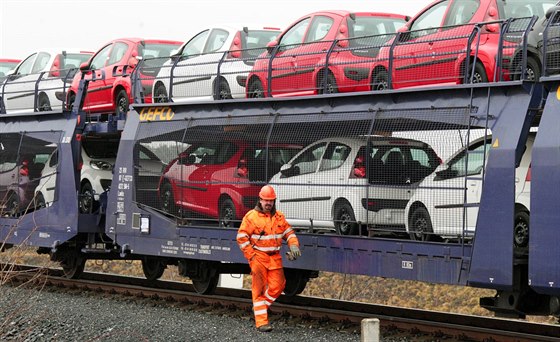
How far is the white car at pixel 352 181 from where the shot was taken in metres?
12.1

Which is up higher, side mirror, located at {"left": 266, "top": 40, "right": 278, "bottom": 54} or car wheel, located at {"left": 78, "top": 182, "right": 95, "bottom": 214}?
side mirror, located at {"left": 266, "top": 40, "right": 278, "bottom": 54}

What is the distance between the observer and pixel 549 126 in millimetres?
10562

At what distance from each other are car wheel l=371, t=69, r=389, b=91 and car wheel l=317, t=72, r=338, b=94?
65 cm

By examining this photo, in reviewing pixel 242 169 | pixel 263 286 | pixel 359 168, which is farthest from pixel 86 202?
pixel 359 168

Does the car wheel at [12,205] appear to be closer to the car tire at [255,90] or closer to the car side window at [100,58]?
the car side window at [100,58]

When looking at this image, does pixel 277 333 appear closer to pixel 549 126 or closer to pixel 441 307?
pixel 549 126

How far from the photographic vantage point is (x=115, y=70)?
19.5 m

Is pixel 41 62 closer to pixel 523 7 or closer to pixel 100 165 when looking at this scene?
pixel 100 165

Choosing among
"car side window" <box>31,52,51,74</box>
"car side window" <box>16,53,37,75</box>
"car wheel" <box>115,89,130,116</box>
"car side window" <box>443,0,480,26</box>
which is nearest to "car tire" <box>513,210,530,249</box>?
"car side window" <box>443,0,480,26</box>

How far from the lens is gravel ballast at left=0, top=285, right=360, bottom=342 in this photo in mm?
12453

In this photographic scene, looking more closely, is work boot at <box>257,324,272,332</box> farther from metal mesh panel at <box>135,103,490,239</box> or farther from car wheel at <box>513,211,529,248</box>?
car wheel at <box>513,211,529,248</box>

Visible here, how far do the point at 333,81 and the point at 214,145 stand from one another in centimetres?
205

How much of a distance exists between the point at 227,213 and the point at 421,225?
11.9 feet

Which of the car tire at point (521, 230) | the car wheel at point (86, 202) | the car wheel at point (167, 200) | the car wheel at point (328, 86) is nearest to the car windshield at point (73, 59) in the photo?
the car wheel at point (86, 202)
